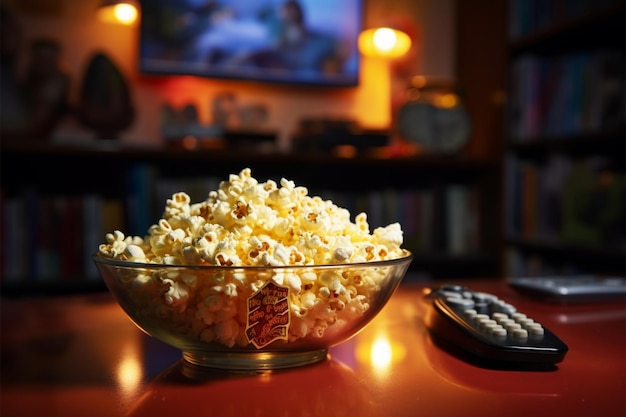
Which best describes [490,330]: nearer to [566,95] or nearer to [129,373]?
[129,373]

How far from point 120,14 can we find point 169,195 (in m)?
0.59

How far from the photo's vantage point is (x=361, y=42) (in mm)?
2453

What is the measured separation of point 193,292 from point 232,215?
0.07 meters

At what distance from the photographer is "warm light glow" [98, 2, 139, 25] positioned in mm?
2096

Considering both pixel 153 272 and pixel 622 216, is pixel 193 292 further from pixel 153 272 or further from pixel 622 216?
pixel 622 216

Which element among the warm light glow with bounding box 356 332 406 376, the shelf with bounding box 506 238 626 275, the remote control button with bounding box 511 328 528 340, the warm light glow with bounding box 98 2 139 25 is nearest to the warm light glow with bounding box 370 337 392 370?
the warm light glow with bounding box 356 332 406 376

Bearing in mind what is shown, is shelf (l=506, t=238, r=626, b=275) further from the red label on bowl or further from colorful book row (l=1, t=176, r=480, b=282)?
the red label on bowl

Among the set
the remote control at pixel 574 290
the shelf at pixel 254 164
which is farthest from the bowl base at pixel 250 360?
the shelf at pixel 254 164

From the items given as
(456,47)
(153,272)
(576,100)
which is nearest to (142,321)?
(153,272)

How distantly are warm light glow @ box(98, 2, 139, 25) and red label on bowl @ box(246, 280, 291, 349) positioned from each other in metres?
1.78

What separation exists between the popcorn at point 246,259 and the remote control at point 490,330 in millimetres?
101

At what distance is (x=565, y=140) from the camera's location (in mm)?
2049

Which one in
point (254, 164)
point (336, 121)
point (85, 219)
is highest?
point (336, 121)

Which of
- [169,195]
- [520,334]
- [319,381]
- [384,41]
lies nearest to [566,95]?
[384,41]
